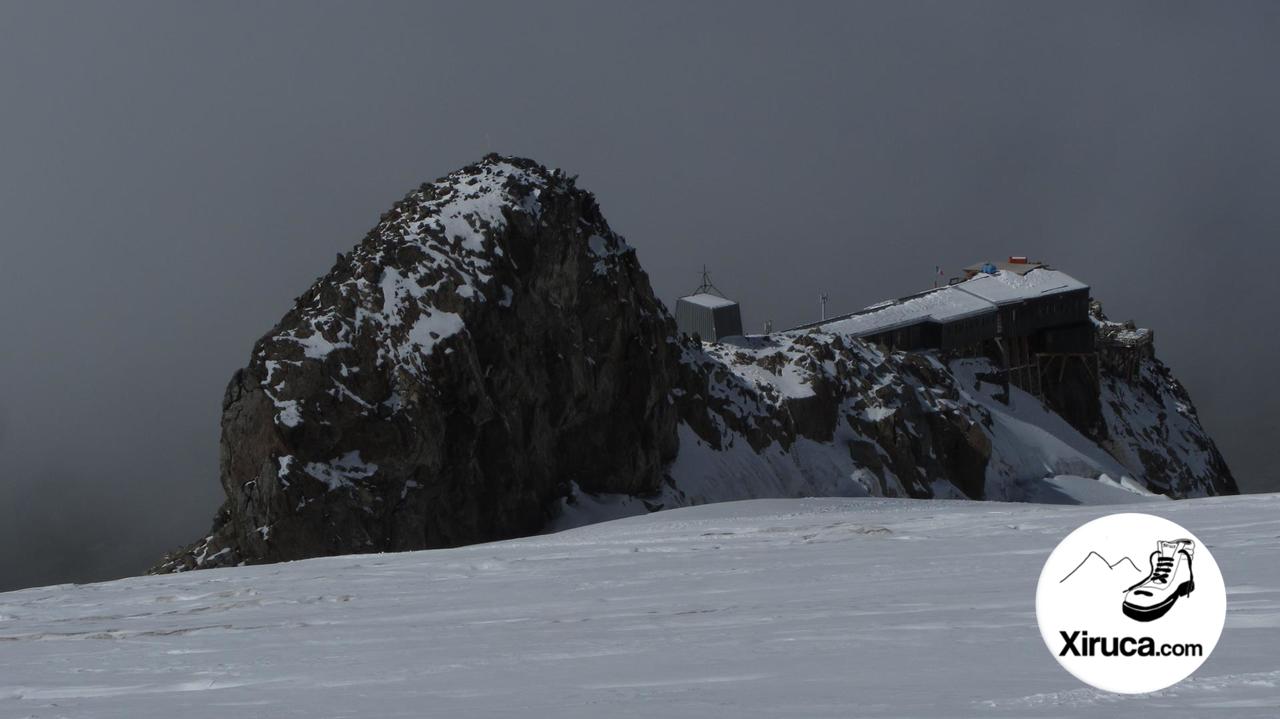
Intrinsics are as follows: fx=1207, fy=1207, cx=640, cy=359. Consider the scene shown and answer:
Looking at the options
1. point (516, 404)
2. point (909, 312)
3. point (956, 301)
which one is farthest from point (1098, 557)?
point (956, 301)

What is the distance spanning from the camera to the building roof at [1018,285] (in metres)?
64.2

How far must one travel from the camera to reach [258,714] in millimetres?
4621

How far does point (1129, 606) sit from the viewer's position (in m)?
4.29

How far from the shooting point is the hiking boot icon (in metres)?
4.29

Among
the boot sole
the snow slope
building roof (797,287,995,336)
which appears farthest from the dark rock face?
the boot sole

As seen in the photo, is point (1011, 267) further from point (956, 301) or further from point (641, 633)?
point (641, 633)

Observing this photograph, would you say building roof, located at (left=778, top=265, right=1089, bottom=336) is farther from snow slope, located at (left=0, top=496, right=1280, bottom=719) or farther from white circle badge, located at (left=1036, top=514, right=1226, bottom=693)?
white circle badge, located at (left=1036, top=514, right=1226, bottom=693)

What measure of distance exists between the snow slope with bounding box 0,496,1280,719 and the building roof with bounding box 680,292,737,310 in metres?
43.9

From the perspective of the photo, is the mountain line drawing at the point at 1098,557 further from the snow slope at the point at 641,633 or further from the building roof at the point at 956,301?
the building roof at the point at 956,301

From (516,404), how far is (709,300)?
792 inches

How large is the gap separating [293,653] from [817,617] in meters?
2.64

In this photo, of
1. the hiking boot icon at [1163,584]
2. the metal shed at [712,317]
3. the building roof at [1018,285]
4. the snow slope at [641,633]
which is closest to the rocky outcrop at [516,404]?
the metal shed at [712,317]

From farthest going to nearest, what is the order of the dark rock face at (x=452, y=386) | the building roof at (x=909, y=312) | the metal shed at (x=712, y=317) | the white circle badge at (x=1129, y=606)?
1. the building roof at (x=909, y=312)
2. the metal shed at (x=712, y=317)
3. the dark rock face at (x=452, y=386)
4. the white circle badge at (x=1129, y=606)

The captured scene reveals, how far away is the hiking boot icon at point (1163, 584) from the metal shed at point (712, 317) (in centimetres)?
4863
